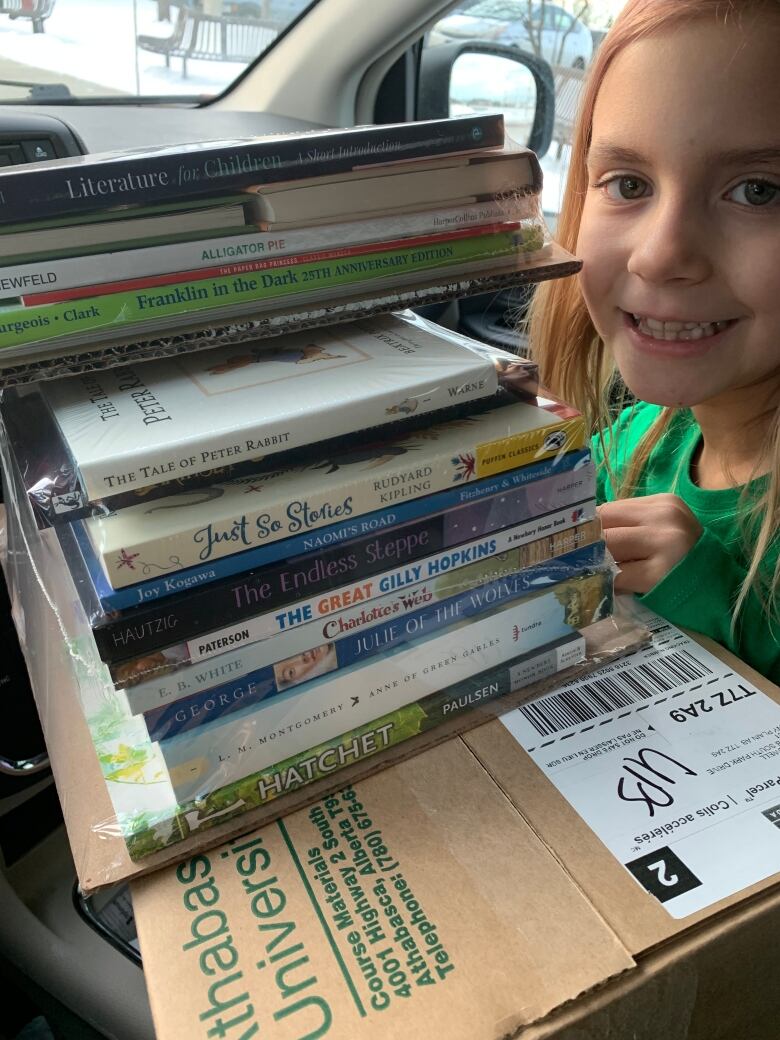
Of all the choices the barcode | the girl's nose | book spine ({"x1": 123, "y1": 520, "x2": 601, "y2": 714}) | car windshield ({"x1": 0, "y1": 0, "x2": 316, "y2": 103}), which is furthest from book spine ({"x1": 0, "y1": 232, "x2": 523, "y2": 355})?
car windshield ({"x1": 0, "y1": 0, "x2": 316, "y2": 103})

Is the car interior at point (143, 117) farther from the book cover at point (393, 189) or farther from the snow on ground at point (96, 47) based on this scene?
the book cover at point (393, 189)

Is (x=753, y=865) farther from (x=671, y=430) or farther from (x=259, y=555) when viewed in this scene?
(x=671, y=430)

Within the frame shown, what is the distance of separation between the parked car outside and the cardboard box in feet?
3.81

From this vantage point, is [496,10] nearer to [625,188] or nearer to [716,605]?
[625,188]

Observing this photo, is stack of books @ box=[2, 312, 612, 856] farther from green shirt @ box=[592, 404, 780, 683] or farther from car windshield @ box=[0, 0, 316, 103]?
car windshield @ box=[0, 0, 316, 103]

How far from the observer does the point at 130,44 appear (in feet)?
3.81

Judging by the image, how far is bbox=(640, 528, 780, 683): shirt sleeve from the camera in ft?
2.14

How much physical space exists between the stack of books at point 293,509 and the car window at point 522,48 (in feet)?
2.60

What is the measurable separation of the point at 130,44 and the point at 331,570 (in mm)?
1040

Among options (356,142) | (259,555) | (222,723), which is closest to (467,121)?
(356,142)

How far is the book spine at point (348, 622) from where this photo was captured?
1.57 feet

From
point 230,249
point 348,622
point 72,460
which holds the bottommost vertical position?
point 348,622

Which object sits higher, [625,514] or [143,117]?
[143,117]

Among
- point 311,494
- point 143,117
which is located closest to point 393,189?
point 311,494
